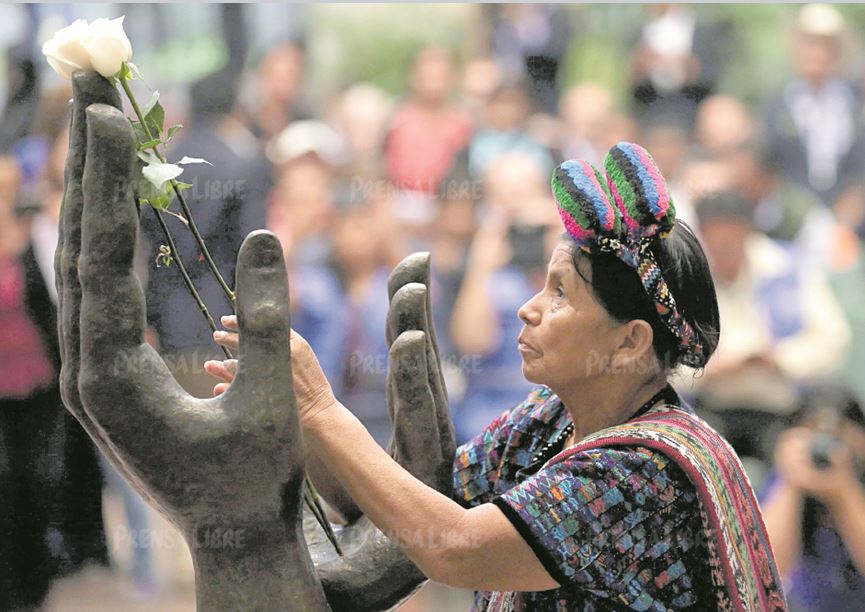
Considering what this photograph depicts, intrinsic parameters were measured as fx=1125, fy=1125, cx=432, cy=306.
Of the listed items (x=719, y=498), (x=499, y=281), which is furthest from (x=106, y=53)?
(x=499, y=281)

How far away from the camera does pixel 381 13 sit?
10.6 feet

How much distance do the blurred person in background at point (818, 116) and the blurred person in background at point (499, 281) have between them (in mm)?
732

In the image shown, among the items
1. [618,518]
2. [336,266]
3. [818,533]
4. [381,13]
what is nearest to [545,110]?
[381,13]

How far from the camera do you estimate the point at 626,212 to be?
4.88ft

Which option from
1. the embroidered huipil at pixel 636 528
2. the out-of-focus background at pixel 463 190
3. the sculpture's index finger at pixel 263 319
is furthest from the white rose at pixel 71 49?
the out-of-focus background at pixel 463 190

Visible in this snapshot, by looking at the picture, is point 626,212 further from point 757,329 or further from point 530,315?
point 757,329

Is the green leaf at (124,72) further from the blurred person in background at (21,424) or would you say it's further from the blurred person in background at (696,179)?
the blurred person in background at (696,179)

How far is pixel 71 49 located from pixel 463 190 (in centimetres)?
204

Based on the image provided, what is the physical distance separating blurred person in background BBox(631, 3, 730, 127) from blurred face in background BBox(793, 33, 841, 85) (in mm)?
222

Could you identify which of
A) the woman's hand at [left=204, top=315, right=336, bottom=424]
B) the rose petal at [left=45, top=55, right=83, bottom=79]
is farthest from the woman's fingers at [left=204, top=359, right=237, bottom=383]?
the rose petal at [left=45, top=55, right=83, bottom=79]

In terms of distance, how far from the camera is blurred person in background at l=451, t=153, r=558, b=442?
3.21m

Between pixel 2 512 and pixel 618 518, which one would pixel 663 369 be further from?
pixel 2 512

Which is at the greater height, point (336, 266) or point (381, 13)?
point (381, 13)

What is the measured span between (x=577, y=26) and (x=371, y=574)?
215 cm
